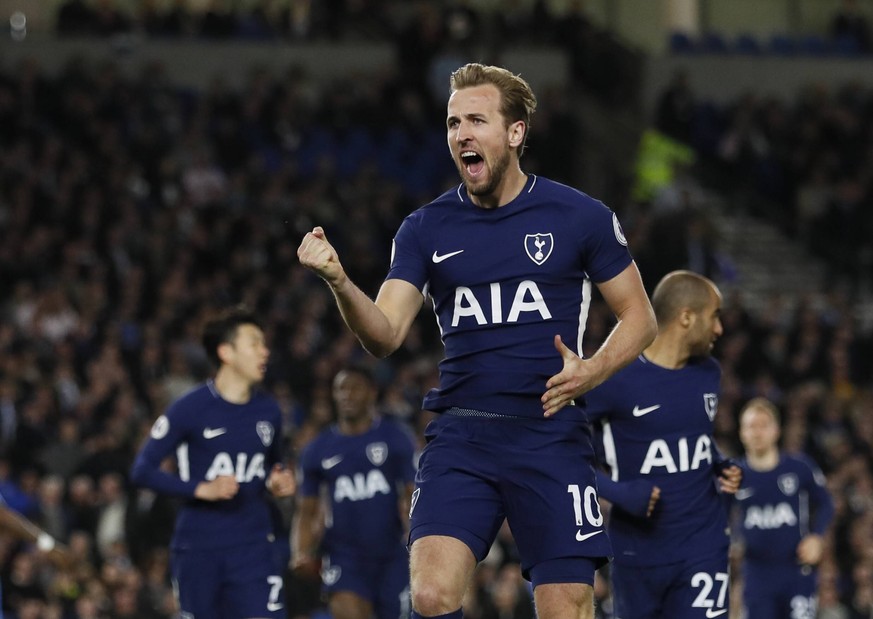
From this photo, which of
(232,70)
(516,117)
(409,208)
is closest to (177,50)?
(232,70)

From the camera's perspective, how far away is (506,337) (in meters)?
6.11

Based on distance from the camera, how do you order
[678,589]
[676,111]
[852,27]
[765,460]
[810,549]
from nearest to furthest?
[678,589] → [810,549] → [765,460] → [676,111] → [852,27]

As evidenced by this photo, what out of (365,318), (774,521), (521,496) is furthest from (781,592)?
(365,318)

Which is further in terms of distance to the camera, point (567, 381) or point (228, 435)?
point (228, 435)

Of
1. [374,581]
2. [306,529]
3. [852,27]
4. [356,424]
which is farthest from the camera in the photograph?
[852,27]

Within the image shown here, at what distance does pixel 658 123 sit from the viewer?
26.0 meters

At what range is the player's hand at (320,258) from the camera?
5.58 meters

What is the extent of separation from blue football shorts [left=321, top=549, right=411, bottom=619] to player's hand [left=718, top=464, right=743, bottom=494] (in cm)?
352

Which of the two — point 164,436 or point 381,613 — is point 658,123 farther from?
point 164,436

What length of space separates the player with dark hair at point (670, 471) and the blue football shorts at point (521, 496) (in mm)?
1633

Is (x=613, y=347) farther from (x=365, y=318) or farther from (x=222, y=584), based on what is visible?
(x=222, y=584)

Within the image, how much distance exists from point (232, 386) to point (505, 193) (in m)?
3.49

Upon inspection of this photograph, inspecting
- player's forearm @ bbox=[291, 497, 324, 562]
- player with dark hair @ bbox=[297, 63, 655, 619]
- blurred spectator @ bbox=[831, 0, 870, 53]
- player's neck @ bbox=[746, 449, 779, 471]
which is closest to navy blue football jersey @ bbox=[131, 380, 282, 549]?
player's forearm @ bbox=[291, 497, 324, 562]

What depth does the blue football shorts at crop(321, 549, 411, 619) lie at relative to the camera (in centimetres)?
1081
